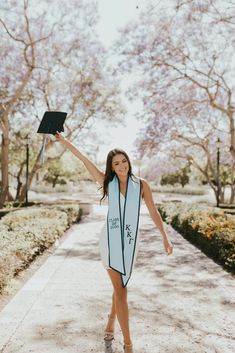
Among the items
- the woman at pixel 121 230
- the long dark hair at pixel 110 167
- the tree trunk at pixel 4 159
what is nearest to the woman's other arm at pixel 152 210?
the woman at pixel 121 230

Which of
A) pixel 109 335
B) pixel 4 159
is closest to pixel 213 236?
pixel 109 335

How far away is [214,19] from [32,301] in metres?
13.4

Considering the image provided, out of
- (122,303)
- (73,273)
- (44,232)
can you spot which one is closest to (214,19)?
(44,232)

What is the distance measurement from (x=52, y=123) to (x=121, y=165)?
2.86 ft

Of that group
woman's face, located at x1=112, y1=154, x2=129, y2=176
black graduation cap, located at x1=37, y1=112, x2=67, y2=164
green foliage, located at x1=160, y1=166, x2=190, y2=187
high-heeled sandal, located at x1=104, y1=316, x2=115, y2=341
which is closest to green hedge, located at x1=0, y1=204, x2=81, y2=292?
high-heeled sandal, located at x1=104, y1=316, x2=115, y2=341

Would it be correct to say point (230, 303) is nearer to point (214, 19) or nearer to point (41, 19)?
point (214, 19)

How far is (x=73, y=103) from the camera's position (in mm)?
25938

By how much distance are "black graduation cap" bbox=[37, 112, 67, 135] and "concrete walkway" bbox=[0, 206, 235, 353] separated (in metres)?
2.04

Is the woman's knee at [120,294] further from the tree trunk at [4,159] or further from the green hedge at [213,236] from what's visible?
the tree trunk at [4,159]

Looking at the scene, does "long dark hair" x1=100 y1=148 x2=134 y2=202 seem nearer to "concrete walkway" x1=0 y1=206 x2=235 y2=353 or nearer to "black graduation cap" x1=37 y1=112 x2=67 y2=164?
"black graduation cap" x1=37 y1=112 x2=67 y2=164

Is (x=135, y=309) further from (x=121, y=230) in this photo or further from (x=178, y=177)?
(x=178, y=177)

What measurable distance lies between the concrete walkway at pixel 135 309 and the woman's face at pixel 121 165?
164 cm

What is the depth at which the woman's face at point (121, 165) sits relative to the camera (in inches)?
157

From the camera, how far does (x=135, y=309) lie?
5.61 meters
